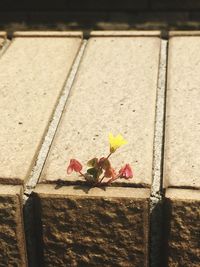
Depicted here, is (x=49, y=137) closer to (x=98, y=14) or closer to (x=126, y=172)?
(x=126, y=172)

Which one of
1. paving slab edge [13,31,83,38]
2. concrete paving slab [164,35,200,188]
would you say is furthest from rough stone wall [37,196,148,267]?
paving slab edge [13,31,83,38]

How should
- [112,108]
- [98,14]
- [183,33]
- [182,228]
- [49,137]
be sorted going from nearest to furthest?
[182,228], [49,137], [112,108], [183,33], [98,14]

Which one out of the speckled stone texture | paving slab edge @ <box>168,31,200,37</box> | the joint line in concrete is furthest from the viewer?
paving slab edge @ <box>168,31,200,37</box>

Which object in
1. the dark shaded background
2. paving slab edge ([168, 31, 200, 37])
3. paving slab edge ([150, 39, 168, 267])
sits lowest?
paving slab edge ([150, 39, 168, 267])

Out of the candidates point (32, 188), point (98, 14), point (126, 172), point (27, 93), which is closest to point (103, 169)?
point (126, 172)

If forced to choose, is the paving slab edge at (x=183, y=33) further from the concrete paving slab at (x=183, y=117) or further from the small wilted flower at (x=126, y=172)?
the small wilted flower at (x=126, y=172)

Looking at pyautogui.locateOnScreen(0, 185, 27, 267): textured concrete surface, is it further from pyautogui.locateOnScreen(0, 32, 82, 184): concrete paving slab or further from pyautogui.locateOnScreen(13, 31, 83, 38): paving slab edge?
pyautogui.locateOnScreen(13, 31, 83, 38): paving slab edge

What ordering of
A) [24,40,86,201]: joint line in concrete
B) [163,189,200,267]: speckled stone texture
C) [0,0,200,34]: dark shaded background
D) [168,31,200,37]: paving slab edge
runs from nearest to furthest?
1. [163,189,200,267]: speckled stone texture
2. [24,40,86,201]: joint line in concrete
3. [168,31,200,37]: paving slab edge
4. [0,0,200,34]: dark shaded background

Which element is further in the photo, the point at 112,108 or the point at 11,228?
the point at 112,108
